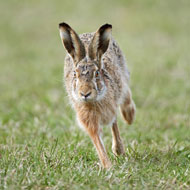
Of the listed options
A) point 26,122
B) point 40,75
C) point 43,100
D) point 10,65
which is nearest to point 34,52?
point 10,65

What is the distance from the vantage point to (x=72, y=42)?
4.97 metres

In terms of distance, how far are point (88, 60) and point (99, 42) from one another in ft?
0.78

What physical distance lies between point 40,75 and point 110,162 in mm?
6628

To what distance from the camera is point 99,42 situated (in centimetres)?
495

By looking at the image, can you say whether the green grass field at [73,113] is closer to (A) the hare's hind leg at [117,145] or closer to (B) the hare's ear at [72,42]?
(A) the hare's hind leg at [117,145]

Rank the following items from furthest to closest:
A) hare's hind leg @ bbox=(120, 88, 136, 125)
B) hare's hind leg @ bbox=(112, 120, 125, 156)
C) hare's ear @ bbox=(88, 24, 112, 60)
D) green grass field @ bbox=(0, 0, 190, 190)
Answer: hare's hind leg @ bbox=(120, 88, 136, 125) < hare's hind leg @ bbox=(112, 120, 125, 156) < hare's ear @ bbox=(88, 24, 112, 60) < green grass field @ bbox=(0, 0, 190, 190)

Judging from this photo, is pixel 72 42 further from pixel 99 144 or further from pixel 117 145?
pixel 117 145

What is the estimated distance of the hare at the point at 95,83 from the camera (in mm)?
4777

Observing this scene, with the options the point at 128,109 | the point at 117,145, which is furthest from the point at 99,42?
the point at 128,109

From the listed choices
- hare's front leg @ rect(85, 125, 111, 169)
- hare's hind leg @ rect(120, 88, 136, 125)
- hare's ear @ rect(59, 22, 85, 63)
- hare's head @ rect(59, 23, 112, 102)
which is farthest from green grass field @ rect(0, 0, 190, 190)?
hare's ear @ rect(59, 22, 85, 63)

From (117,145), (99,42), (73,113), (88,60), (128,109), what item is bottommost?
(117,145)

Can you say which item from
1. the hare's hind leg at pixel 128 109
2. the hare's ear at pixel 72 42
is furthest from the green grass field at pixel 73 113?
the hare's ear at pixel 72 42

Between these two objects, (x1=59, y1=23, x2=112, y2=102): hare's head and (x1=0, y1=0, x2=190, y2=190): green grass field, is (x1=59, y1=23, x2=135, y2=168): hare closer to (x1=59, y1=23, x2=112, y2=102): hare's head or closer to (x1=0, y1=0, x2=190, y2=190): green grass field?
(x1=59, y1=23, x2=112, y2=102): hare's head

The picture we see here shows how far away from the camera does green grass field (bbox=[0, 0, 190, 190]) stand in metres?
4.22
